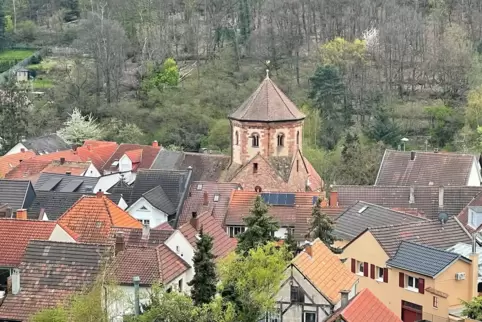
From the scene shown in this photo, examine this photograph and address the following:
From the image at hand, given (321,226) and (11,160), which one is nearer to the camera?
(321,226)

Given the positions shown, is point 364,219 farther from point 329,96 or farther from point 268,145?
point 329,96

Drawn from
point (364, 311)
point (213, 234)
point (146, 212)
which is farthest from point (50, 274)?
point (146, 212)

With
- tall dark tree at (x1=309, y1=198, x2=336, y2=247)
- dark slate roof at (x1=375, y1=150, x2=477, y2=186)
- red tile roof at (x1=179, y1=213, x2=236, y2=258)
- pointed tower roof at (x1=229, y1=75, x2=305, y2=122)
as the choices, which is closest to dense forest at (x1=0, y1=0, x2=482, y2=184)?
dark slate roof at (x1=375, y1=150, x2=477, y2=186)

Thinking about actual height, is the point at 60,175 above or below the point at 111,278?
below

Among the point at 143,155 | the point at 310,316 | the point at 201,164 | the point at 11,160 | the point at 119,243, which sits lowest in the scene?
the point at 11,160

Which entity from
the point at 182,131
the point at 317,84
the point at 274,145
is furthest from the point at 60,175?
the point at 317,84

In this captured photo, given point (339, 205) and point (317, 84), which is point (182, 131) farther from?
point (339, 205)

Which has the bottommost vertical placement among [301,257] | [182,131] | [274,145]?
[182,131]
